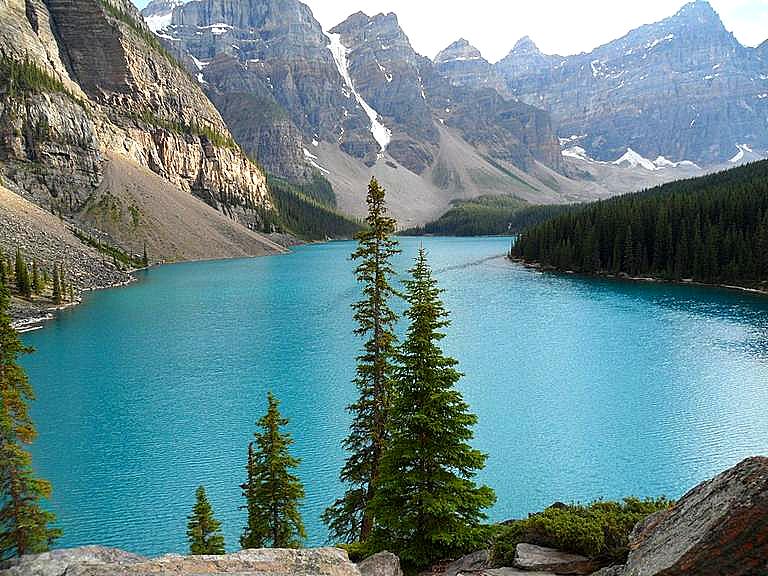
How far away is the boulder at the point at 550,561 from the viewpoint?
28.2ft

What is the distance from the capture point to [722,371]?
133ft

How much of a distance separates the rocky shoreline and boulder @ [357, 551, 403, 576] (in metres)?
0.02

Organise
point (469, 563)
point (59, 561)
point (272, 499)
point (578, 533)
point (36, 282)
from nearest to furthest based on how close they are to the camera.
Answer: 1. point (59, 561)
2. point (578, 533)
3. point (469, 563)
4. point (272, 499)
5. point (36, 282)

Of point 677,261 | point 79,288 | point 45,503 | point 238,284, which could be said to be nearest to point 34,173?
point 79,288

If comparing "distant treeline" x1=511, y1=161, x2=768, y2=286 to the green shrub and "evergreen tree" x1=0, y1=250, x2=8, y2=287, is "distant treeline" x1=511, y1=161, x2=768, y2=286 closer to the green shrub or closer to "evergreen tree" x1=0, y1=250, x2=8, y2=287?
the green shrub

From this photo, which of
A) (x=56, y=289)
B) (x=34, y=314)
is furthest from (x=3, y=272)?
(x=34, y=314)

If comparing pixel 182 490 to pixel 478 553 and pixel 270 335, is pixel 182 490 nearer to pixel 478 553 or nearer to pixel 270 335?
pixel 478 553

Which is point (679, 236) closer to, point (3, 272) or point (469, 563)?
point (469, 563)

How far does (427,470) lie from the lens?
1305 centimetres

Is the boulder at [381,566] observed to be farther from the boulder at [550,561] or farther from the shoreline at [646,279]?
the shoreline at [646,279]

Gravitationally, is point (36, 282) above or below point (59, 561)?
above

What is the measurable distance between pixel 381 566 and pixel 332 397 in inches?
1029

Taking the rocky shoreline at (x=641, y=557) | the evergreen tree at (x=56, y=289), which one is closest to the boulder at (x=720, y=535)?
A: the rocky shoreline at (x=641, y=557)

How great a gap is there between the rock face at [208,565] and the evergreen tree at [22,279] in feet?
222
